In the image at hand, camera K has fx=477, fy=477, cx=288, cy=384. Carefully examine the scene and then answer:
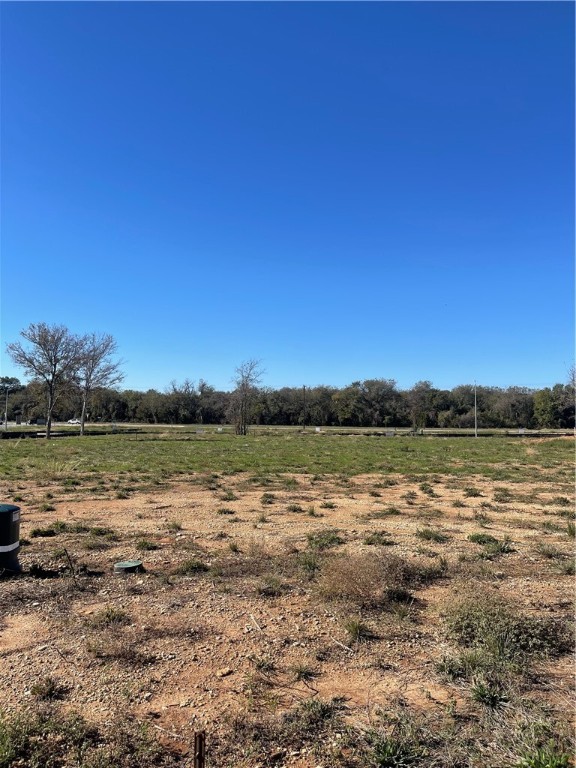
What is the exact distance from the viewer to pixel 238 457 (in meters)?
23.5

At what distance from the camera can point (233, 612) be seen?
5.13 m

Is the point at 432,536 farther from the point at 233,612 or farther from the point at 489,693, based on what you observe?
the point at 489,693

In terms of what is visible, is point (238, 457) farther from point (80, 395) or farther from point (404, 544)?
point (80, 395)

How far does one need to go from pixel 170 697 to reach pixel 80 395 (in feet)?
172

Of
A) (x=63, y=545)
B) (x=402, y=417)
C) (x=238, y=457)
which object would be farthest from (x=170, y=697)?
(x=402, y=417)

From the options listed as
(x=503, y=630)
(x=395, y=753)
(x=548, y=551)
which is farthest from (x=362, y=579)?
(x=548, y=551)

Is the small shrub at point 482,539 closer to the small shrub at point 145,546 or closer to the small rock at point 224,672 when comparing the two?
the small shrub at point 145,546

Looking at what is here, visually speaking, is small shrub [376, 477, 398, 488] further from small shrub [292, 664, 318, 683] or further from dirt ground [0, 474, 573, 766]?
small shrub [292, 664, 318, 683]

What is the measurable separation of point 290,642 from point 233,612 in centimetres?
91

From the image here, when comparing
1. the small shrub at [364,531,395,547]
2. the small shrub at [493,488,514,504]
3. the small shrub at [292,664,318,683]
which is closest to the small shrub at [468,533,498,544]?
the small shrub at [364,531,395,547]

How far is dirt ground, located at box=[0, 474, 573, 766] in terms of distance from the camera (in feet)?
11.8

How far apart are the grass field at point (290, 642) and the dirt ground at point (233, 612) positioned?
2 centimetres

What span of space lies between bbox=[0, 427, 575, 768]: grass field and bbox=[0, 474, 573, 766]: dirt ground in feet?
0.07

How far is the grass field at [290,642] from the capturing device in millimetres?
3041
